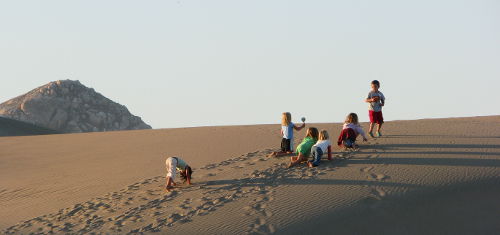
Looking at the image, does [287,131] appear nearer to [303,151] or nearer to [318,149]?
[303,151]

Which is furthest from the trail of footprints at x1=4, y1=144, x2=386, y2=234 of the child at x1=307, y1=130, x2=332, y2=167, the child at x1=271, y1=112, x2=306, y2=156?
the child at x1=271, y1=112, x2=306, y2=156

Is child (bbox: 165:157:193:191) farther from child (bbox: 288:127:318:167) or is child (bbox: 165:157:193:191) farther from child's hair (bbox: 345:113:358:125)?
child's hair (bbox: 345:113:358:125)

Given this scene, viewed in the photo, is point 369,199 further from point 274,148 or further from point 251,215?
point 274,148

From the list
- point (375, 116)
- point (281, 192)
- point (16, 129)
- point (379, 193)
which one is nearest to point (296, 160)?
point (281, 192)

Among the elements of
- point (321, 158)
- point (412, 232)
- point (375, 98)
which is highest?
point (375, 98)

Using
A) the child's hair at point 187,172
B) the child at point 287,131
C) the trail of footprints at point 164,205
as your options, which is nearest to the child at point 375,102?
the trail of footprints at point 164,205

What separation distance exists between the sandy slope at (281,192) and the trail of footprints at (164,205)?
0.07 ft

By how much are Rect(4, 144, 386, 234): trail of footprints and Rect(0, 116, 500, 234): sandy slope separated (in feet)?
0.07

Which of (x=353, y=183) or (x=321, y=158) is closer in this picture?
(x=353, y=183)

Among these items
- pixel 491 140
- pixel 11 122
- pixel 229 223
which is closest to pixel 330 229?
pixel 229 223

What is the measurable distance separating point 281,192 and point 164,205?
2.09 meters

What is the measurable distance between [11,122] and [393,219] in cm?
3919

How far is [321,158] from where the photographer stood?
13391mm

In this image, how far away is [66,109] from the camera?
205 feet
